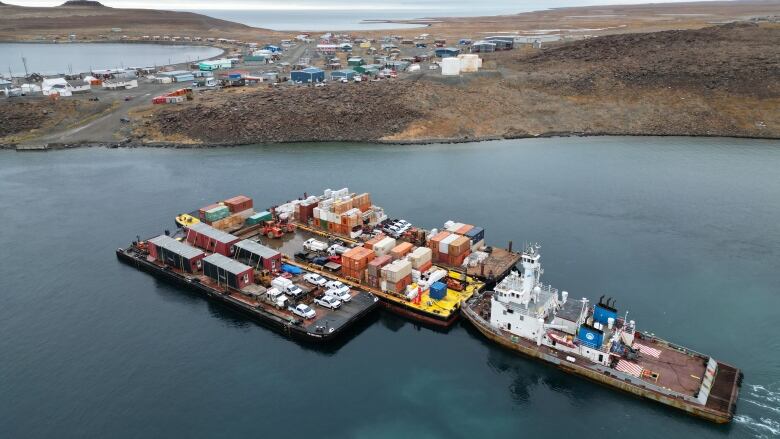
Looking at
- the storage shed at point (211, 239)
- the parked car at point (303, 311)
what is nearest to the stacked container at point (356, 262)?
the parked car at point (303, 311)

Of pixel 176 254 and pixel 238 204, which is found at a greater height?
pixel 238 204

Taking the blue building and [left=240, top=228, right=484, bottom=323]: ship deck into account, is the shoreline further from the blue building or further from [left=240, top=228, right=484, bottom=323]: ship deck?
[left=240, top=228, right=484, bottom=323]: ship deck

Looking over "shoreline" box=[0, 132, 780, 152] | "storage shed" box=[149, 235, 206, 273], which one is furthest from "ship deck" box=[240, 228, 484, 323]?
"shoreline" box=[0, 132, 780, 152]

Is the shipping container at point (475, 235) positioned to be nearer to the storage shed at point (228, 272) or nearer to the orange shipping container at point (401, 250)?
the orange shipping container at point (401, 250)

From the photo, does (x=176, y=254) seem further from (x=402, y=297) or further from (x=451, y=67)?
(x=451, y=67)

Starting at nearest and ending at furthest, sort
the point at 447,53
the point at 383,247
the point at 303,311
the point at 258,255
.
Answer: the point at 303,311
the point at 258,255
the point at 383,247
the point at 447,53

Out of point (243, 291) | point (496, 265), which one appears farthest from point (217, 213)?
point (496, 265)

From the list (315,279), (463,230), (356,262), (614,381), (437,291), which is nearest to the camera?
(614,381)
